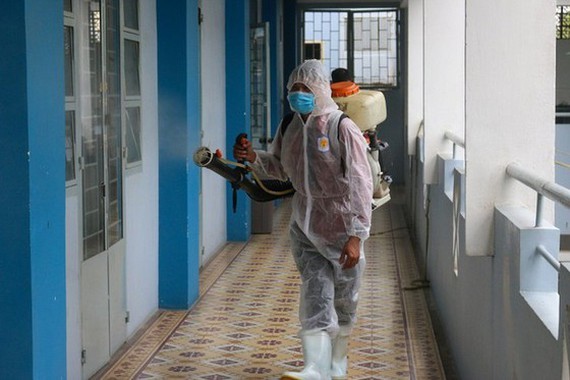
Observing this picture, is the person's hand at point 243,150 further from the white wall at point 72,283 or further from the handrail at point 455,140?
the handrail at point 455,140

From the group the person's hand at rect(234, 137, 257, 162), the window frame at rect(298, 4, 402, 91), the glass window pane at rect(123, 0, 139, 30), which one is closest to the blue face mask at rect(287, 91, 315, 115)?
the person's hand at rect(234, 137, 257, 162)

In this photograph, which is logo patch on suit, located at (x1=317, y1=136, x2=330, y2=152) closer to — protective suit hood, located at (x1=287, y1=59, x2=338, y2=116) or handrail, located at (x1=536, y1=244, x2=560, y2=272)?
protective suit hood, located at (x1=287, y1=59, x2=338, y2=116)

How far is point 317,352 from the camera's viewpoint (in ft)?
18.1

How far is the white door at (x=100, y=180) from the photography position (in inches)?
230

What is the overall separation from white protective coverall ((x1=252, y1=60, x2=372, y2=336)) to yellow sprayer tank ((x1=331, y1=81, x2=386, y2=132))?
110 cm

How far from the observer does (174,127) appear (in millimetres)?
7777

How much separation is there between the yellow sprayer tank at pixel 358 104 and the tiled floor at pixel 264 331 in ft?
4.67

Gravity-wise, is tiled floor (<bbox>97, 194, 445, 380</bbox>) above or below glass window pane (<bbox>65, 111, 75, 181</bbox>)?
below

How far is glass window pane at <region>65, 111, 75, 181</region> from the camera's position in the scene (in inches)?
216

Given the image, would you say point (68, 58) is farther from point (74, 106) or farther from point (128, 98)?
point (128, 98)

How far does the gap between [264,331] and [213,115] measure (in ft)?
11.5

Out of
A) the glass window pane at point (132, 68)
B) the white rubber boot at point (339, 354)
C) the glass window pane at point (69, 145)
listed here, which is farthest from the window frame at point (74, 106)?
the white rubber boot at point (339, 354)

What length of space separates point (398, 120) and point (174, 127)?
10.6 m

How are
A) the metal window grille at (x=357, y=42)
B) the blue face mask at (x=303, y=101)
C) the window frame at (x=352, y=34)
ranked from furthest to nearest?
1. the metal window grille at (x=357, y=42)
2. the window frame at (x=352, y=34)
3. the blue face mask at (x=303, y=101)
